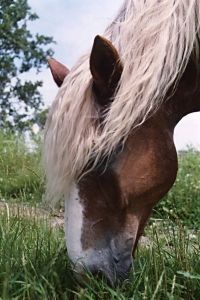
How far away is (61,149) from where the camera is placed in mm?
2057

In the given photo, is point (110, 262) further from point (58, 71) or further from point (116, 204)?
point (58, 71)

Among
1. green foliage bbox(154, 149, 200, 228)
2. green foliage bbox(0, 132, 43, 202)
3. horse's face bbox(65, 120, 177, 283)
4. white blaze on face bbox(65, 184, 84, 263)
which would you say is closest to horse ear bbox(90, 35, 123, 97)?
horse's face bbox(65, 120, 177, 283)

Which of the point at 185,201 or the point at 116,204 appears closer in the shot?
the point at 116,204

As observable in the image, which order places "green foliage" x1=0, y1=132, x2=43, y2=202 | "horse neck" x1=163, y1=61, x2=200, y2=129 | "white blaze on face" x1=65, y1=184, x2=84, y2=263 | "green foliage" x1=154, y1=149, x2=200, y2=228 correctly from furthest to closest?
"green foliage" x1=0, y1=132, x2=43, y2=202 → "green foliage" x1=154, y1=149, x2=200, y2=228 → "horse neck" x1=163, y1=61, x2=200, y2=129 → "white blaze on face" x1=65, y1=184, x2=84, y2=263

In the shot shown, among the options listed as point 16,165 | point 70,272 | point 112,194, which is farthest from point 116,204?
point 16,165

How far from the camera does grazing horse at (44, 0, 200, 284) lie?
205cm

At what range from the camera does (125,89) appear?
6.81 feet

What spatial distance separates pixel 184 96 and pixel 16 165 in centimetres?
409

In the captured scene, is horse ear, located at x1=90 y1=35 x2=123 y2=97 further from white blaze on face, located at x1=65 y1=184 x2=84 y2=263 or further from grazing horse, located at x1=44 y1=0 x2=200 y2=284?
white blaze on face, located at x1=65 y1=184 x2=84 y2=263

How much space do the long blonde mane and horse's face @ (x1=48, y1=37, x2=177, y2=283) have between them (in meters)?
0.04

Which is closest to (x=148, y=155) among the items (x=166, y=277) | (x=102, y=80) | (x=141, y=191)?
(x=141, y=191)

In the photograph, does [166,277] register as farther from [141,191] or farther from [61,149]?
[61,149]

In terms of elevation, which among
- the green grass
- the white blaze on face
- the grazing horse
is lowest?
the green grass

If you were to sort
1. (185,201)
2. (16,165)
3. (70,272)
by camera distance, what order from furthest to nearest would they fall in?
(16,165) → (185,201) → (70,272)
